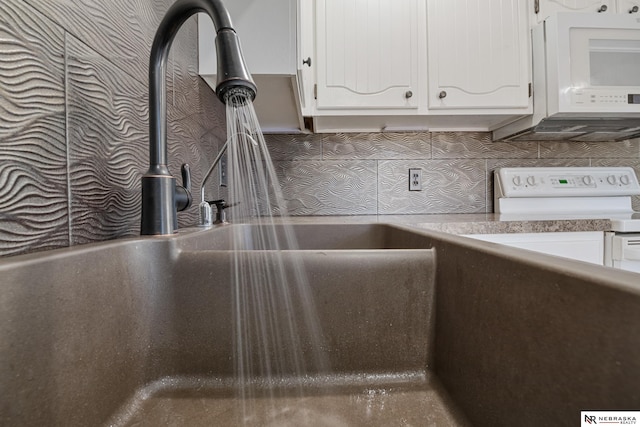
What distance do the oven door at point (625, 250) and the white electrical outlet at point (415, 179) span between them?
72cm

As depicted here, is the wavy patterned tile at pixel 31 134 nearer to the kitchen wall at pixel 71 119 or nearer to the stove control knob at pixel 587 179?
the kitchen wall at pixel 71 119

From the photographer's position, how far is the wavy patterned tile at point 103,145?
1.30ft

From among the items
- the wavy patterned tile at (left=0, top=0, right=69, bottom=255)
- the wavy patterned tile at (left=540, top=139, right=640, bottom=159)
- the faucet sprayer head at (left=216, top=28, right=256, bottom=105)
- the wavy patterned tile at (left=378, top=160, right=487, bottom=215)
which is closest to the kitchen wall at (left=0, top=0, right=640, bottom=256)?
the wavy patterned tile at (left=0, top=0, right=69, bottom=255)

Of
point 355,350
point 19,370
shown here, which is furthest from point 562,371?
point 19,370

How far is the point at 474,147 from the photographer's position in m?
1.45

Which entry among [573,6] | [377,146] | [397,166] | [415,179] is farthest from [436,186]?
[573,6]

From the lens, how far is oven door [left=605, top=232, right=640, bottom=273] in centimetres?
94

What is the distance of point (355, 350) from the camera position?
0.38m

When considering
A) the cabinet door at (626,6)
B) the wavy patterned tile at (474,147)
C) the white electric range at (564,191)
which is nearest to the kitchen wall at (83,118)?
the wavy patterned tile at (474,147)

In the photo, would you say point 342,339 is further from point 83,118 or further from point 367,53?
point 367,53

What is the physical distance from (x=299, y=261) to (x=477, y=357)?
230 millimetres

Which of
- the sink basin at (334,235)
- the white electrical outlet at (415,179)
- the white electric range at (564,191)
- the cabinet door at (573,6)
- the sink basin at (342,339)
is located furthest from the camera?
the white electrical outlet at (415,179)

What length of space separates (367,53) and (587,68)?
2.88 feet

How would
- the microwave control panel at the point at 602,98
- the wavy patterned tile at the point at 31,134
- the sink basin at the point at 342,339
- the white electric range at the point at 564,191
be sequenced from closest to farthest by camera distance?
the sink basin at the point at 342,339
the wavy patterned tile at the point at 31,134
the microwave control panel at the point at 602,98
the white electric range at the point at 564,191
